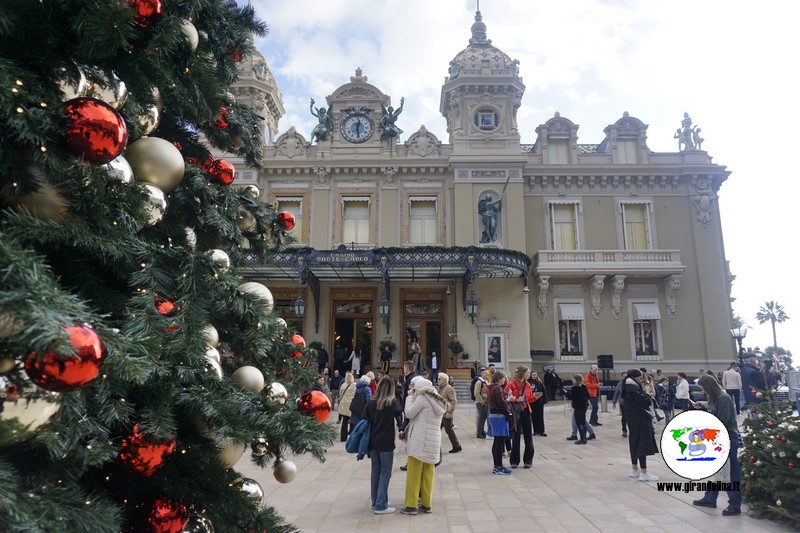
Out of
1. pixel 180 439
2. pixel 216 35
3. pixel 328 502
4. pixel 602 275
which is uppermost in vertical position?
pixel 602 275

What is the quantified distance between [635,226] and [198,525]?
85.9 feet

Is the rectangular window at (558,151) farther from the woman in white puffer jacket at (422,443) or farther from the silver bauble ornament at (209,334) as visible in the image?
the silver bauble ornament at (209,334)

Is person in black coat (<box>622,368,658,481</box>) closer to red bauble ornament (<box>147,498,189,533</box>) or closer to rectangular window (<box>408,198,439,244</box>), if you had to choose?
red bauble ornament (<box>147,498,189,533</box>)

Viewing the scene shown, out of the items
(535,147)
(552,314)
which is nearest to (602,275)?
(552,314)

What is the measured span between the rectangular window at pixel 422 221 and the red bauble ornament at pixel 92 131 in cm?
2253

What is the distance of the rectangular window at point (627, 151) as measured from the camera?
25562 mm

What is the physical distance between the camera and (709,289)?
24062 mm

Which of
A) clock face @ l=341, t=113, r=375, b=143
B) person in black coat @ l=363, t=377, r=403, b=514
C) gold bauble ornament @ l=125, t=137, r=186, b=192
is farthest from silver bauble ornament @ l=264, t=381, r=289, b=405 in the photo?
clock face @ l=341, t=113, r=375, b=143

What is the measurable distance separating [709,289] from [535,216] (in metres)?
8.89

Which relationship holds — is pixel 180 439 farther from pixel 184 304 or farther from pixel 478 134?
pixel 478 134

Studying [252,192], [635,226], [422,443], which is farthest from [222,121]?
[635,226]

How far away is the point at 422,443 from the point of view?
6.11m

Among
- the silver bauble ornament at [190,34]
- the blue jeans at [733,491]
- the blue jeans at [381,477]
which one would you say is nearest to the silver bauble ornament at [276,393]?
the silver bauble ornament at [190,34]

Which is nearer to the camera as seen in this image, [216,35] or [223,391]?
[223,391]
